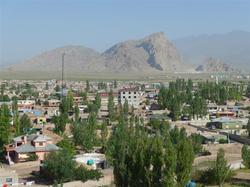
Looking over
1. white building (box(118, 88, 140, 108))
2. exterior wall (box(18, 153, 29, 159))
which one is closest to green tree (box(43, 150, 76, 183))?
exterior wall (box(18, 153, 29, 159))

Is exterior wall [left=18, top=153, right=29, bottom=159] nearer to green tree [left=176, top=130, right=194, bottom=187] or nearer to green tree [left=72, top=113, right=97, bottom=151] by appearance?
green tree [left=72, top=113, right=97, bottom=151]

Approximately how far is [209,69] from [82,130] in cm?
13953

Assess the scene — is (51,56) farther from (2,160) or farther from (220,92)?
(2,160)

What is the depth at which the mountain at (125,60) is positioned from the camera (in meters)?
162

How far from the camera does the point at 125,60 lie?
164 metres

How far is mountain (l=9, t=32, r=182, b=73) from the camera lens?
16238 cm

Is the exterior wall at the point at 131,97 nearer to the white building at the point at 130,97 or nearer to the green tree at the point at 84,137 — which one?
the white building at the point at 130,97

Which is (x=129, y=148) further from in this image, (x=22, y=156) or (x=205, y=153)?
(x=205, y=153)

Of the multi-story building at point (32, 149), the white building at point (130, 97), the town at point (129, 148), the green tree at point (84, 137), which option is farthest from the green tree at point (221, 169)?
the white building at point (130, 97)

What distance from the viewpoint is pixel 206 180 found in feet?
63.8

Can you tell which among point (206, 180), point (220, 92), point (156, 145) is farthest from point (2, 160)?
point (220, 92)

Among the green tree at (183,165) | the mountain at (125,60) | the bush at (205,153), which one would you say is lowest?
the bush at (205,153)

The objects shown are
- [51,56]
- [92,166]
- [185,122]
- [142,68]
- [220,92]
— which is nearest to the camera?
[92,166]

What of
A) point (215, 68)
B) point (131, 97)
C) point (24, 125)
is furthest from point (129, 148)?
point (215, 68)
